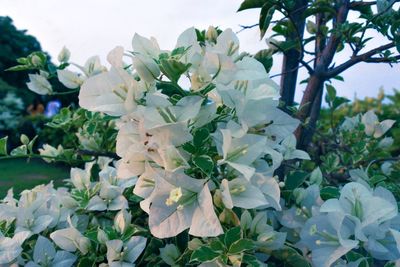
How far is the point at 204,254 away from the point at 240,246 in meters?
0.06

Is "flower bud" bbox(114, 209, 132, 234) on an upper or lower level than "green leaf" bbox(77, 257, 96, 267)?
upper

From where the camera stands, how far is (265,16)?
3.84ft

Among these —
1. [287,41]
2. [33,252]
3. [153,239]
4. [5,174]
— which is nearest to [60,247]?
[33,252]

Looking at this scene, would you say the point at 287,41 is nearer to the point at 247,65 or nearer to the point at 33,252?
the point at 247,65

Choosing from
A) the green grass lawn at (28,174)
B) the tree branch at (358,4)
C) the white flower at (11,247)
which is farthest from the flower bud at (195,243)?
the green grass lawn at (28,174)

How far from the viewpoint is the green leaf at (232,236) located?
79 cm

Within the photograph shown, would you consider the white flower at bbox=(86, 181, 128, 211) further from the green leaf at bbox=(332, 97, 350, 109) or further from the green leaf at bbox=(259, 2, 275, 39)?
the green leaf at bbox=(332, 97, 350, 109)

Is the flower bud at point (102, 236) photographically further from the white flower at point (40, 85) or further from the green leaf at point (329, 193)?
the white flower at point (40, 85)

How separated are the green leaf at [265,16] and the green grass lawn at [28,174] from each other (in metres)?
5.52

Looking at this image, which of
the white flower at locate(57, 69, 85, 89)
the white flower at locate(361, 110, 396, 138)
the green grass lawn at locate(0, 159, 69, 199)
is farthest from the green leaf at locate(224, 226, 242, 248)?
the green grass lawn at locate(0, 159, 69, 199)

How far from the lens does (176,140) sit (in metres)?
0.76

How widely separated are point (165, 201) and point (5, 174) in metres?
7.42

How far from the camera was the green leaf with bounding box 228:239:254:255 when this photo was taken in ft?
2.54

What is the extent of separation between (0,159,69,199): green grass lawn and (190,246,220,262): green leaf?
5.75m
